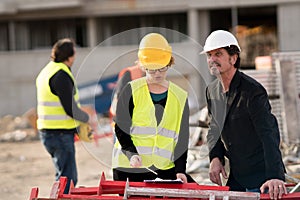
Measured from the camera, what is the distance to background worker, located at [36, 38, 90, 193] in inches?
288

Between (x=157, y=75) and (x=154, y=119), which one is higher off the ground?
(x=157, y=75)

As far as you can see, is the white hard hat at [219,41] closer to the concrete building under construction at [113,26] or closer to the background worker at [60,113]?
the background worker at [60,113]

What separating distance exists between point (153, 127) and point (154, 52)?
1.62ft

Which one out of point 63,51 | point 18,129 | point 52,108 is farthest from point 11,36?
point 52,108

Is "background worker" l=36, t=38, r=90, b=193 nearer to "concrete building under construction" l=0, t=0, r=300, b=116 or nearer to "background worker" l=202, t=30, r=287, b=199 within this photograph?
"background worker" l=202, t=30, r=287, b=199

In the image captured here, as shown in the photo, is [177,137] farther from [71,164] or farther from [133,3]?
[133,3]

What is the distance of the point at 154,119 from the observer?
15.7 ft

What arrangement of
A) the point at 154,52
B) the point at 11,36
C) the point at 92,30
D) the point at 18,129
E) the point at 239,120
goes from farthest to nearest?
the point at 11,36
the point at 92,30
the point at 18,129
the point at 154,52
the point at 239,120

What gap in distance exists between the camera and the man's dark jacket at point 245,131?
4.46 m

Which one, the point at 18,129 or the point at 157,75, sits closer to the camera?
the point at 157,75

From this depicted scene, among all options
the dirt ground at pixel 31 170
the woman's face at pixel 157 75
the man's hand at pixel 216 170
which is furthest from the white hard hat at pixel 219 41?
the dirt ground at pixel 31 170

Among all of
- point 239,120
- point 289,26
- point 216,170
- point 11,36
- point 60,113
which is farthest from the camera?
point 11,36

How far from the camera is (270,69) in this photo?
11.4 meters

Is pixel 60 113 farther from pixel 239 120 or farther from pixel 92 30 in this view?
pixel 92 30
